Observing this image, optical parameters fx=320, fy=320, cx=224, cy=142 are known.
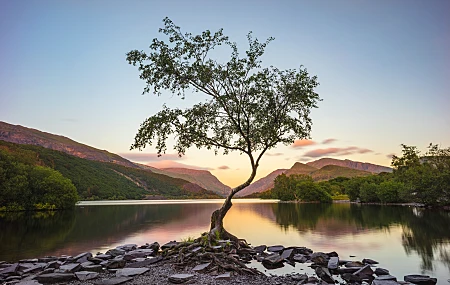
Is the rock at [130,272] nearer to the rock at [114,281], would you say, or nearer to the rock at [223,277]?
the rock at [114,281]

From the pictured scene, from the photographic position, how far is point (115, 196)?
158625mm

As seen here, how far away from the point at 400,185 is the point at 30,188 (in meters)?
91.7

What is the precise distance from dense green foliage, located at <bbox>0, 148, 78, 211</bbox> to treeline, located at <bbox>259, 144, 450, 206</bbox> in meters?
78.1

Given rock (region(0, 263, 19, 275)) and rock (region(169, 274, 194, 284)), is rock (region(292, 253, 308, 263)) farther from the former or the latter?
rock (region(0, 263, 19, 275))

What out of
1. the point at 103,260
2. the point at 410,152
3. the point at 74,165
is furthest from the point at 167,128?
the point at 74,165

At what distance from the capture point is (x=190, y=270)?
13.5 metres

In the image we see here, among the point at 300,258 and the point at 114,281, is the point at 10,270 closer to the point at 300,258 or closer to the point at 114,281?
the point at 114,281

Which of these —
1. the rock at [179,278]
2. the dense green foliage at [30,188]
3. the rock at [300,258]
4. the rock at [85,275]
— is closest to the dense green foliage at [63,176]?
the dense green foliage at [30,188]

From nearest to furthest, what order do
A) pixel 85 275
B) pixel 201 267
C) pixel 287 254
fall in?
pixel 85 275
pixel 201 267
pixel 287 254

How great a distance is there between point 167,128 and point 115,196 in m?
149

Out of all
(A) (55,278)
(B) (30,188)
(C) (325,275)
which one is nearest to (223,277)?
(C) (325,275)

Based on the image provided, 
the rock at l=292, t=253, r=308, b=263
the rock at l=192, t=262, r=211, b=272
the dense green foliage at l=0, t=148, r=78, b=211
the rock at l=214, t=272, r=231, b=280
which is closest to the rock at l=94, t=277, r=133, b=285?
the rock at l=192, t=262, r=211, b=272

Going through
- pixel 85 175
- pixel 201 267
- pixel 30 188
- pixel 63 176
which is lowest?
pixel 201 267

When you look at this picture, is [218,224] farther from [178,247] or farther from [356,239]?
[356,239]
